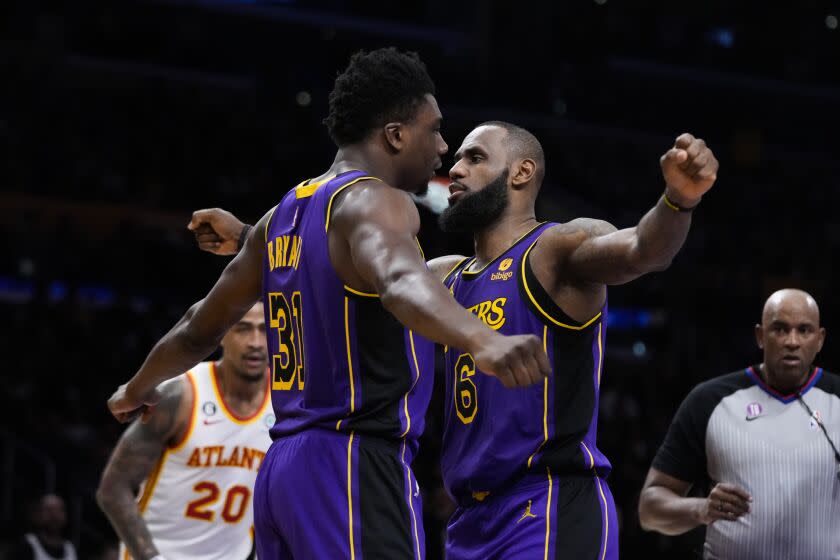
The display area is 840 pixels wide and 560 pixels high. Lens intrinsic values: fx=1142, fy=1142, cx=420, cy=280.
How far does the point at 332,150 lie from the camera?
17.0 meters

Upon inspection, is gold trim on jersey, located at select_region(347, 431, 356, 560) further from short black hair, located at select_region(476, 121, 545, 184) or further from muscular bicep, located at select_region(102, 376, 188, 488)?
muscular bicep, located at select_region(102, 376, 188, 488)

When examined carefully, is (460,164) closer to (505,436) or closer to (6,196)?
(505,436)

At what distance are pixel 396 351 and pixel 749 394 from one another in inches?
109

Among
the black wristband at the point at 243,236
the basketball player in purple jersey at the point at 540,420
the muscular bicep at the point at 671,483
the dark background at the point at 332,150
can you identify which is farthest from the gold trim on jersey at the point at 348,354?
the dark background at the point at 332,150

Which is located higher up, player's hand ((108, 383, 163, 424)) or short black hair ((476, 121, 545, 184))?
short black hair ((476, 121, 545, 184))

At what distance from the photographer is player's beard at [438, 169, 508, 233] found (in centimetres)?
445

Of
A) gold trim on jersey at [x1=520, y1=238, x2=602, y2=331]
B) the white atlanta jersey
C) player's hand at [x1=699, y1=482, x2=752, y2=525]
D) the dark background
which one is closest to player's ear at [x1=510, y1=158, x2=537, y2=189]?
gold trim on jersey at [x1=520, y1=238, x2=602, y2=331]

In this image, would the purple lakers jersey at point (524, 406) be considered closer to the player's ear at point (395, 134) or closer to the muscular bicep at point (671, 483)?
the player's ear at point (395, 134)

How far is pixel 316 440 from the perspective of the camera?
3230 millimetres

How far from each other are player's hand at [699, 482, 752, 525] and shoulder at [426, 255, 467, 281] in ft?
4.83

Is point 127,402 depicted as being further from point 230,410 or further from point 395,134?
point 230,410

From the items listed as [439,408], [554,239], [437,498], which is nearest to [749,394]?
[554,239]


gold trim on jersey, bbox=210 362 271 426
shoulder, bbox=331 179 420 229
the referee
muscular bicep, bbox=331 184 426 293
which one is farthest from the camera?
gold trim on jersey, bbox=210 362 271 426

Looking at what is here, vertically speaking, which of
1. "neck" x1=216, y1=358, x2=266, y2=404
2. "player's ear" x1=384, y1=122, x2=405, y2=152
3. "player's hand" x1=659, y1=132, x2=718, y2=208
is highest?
"player's ear" x1=384, y1=122, x2=405, y2=152
